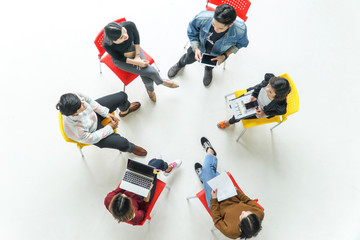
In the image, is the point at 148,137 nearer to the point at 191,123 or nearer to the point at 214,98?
the point at 191,123

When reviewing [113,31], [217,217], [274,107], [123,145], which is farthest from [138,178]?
[274,107]

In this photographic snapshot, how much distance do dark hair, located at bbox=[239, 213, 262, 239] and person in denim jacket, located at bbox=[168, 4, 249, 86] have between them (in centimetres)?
165

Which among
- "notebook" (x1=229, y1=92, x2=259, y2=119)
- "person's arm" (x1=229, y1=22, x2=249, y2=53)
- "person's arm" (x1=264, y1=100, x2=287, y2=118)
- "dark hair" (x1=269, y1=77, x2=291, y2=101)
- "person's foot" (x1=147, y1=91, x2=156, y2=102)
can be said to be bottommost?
"person's foot" (x1=147, y1=91, x2=156, y2=102)

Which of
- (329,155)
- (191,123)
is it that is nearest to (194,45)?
(191,123)

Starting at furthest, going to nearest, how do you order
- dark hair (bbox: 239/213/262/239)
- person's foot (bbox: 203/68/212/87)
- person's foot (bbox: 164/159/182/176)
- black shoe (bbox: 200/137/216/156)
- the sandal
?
person's foot (bbox: 203/68/212/87) → the sandal → black shoe (bbox: 200/137/216/156) → person's foot (bbox: 164/159/182/176) → dark hair (bbox: 239/213/262/239)

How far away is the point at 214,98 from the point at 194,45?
0.86 metres

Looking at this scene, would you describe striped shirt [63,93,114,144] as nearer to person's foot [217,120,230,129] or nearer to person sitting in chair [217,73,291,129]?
person's foot [217,120,230,129]

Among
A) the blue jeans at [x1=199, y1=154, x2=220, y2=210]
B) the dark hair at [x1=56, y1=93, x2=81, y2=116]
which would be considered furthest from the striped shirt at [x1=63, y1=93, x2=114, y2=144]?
the blue jeans at [x1=199, y1=154, x2=220, y2=210]

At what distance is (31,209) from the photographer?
265 centimetres

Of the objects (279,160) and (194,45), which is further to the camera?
(279,160)

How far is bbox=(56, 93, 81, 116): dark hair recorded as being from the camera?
1.86m

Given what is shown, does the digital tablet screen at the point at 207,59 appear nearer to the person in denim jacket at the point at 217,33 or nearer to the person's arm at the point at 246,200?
the person in denim jacket at the point at 217,33

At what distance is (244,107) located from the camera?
2387 millimetres

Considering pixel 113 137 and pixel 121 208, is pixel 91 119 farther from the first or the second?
pixel 121 208
